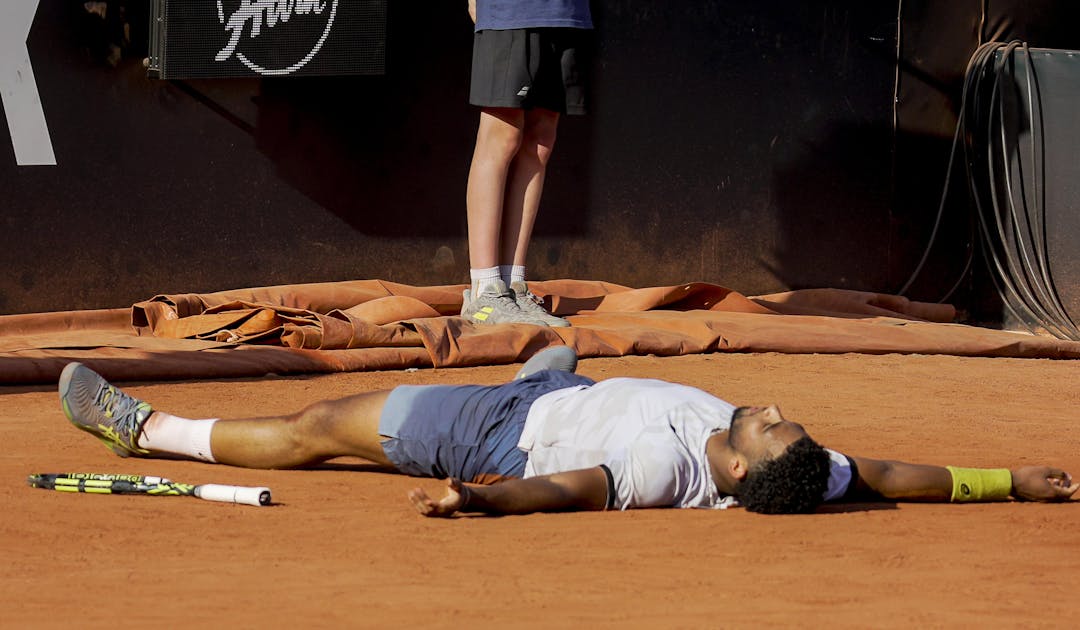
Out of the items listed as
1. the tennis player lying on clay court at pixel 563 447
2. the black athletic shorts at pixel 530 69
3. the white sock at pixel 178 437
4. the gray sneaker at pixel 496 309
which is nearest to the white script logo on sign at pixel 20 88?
the black athletic shorts at pixel 530 69

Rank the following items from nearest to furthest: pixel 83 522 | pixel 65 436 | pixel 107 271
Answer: pixel 83 522
pixel 65 436
pixel 107 271

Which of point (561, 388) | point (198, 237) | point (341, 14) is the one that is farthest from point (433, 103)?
point (561, 388)

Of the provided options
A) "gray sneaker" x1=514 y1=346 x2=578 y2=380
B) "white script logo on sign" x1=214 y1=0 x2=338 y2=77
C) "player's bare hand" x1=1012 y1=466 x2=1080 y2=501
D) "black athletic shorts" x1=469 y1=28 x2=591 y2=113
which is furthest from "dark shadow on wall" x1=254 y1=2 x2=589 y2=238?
"player's bare hand" x1=1012 y1=466 x2=1080 y2=501

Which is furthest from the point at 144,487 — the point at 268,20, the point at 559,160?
the point at 559,160

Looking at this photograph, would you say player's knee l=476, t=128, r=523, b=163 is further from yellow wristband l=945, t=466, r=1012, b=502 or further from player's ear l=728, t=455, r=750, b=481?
player's ear l=728, t=455, r=750, b=481

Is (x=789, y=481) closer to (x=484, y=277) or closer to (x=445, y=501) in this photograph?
(x=445, y=501)

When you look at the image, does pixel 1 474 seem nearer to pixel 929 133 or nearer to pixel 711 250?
pixel 711 250

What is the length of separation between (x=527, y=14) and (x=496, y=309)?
4.63 feet

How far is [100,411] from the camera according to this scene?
4.36 meters

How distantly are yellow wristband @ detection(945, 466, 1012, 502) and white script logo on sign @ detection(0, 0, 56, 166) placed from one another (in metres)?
4.84

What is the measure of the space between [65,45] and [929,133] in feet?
16.5

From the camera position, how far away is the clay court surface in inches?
117

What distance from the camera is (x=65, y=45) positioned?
714 cm

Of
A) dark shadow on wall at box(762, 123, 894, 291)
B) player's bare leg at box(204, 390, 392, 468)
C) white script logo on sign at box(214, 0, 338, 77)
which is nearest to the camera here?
player's bare leg at box(204, 390, 392, 468)
